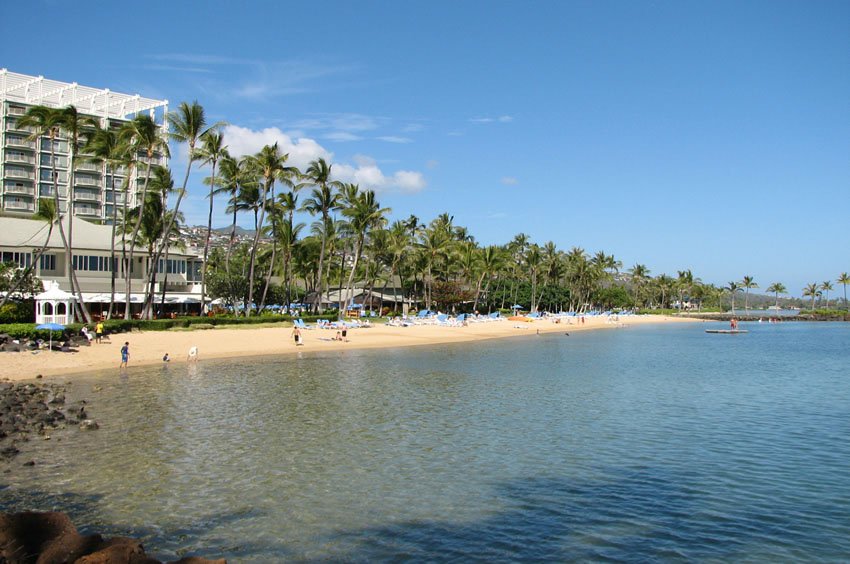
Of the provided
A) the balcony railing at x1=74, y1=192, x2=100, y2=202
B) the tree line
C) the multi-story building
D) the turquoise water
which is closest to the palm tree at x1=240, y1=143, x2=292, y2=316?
the tree line

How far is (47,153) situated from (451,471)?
345 ft

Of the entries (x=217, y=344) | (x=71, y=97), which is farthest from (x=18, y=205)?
(x=217, y=344)

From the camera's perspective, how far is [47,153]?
98875mm

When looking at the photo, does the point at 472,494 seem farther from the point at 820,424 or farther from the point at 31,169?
the point at 31,169

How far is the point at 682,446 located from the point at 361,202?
51223mm

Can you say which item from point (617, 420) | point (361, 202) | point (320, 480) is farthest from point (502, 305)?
point (320, 480)

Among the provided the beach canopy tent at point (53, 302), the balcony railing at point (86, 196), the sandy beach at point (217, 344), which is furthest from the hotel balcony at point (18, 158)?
the sandy beach at point (217, 344)

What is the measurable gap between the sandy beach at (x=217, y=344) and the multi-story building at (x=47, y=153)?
52.8 meters

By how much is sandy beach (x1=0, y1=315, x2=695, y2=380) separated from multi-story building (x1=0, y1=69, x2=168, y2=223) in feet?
173

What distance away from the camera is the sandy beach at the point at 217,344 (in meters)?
29.2

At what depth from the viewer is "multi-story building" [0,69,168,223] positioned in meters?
94.9

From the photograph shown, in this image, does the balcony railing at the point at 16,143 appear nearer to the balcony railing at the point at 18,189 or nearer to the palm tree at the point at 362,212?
the balcony railing at the point at 18,189

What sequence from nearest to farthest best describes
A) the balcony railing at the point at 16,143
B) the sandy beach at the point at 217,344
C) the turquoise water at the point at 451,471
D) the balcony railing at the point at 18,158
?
the turquoise water at the point at 451,471, the sandy beach at the point at 217,344, the balcony railing at the point at 16,143, the balcony railing at the point at 18,158

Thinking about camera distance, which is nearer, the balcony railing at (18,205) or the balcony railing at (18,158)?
the balcony railing at (18,205)
